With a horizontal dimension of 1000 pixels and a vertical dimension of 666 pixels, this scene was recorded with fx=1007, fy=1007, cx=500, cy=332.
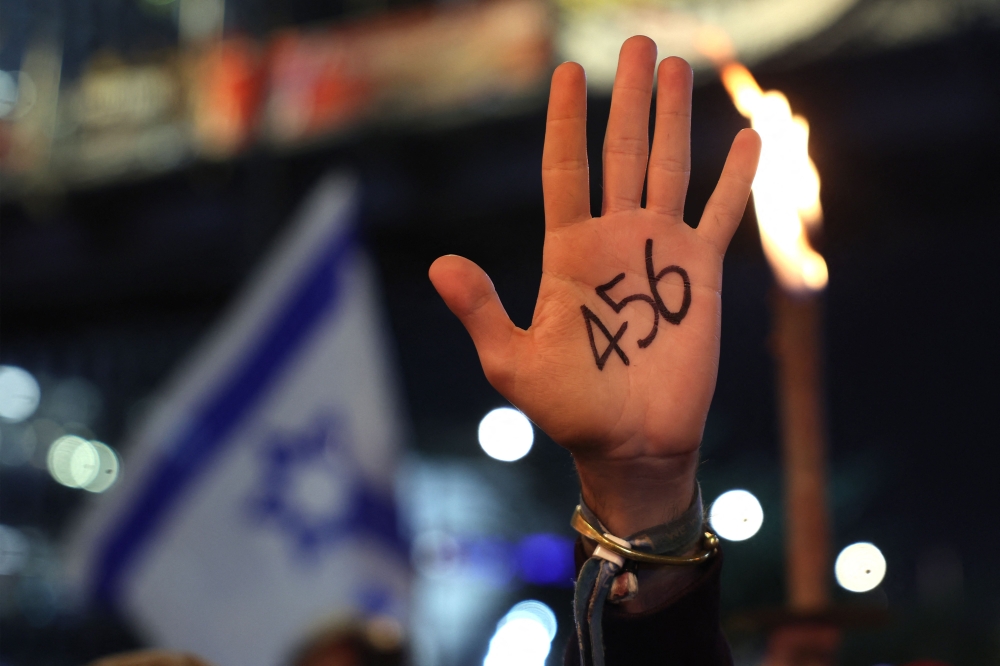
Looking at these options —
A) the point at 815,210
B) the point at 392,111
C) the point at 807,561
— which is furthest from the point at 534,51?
the point at 807,561

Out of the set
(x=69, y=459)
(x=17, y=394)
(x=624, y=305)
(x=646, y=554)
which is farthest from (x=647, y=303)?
(x=17, y=394)

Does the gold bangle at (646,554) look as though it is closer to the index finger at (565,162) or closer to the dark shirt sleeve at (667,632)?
the dark shirt sleeve at (667,632)

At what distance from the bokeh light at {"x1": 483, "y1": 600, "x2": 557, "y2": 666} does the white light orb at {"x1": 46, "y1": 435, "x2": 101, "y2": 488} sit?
4.91 meters

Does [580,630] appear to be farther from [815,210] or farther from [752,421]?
[752,421]

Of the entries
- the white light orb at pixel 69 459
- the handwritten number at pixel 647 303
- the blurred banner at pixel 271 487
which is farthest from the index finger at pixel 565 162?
the white light orb at pixel 69 459

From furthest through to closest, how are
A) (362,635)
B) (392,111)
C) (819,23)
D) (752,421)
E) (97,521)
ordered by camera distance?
(752,421) < (392,111) < (819,23) < (97,521) < (362,635)

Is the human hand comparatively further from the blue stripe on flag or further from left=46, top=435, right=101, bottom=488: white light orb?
left=46, top=435, right=101, bottom=488: white light orb

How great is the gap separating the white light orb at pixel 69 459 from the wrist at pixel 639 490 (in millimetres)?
9415

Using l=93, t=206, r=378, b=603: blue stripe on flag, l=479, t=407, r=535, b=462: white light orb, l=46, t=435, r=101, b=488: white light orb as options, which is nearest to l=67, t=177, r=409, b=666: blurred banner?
l=93, t=206, r=378, b=603: blue stripe on flag

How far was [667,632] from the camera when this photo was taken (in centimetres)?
136

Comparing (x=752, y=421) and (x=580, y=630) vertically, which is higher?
(x=752, y=421)

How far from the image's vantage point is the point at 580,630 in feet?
4.51

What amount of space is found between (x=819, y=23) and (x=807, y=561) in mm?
5573

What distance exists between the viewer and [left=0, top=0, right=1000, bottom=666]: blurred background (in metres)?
3.50
